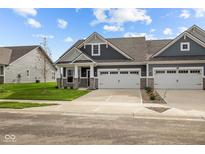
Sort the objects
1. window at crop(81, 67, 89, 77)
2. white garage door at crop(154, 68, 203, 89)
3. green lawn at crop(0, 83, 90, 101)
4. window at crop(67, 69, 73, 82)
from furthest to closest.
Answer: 1. window at crop(67, 69, 73, 82)
2. window at crop(81, 67, 89, 77)
3. white garage door at crop(154, 68, 203, 89)
4. green lawn at crop(0, 83, 90, 101)

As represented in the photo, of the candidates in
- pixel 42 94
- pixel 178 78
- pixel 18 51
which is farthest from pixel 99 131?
pixel 18 51

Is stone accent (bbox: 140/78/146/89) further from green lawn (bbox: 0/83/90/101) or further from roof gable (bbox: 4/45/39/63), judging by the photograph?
roof gable (bbox: 4/45/39/63)

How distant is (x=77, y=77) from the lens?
1027 inches

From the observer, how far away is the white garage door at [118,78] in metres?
25.8

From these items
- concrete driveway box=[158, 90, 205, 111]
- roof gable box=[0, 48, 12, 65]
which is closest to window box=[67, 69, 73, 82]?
roof gable box=[0, 48, 12, 65]

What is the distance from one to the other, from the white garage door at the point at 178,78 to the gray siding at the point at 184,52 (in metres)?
1.81

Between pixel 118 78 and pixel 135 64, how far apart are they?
2494 millimetres

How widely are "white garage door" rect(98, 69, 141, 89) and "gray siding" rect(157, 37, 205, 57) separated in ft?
12.5

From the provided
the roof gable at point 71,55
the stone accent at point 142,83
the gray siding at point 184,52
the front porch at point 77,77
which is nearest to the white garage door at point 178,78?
the stone accent at point 142,83

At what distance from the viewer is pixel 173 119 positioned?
A: 9891mm

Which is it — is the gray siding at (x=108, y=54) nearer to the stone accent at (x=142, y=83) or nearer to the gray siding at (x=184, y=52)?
the stone accent at (x=142, y=83)

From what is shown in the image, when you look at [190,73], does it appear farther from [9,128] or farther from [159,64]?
[9,128]

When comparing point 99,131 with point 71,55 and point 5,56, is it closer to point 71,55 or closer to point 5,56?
point 71,55

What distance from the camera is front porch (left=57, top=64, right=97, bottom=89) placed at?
2584 cm
